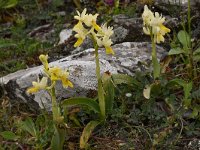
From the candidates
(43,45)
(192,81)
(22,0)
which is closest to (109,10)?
(43,45)

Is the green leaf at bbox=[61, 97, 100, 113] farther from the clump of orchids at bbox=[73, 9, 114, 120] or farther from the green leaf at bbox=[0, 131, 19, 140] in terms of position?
the green leaf at bbox=[0, 131, 19, 140]

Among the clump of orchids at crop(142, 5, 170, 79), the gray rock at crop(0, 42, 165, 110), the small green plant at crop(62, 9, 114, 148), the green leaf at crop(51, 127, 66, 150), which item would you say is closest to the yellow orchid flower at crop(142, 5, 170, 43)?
the clump of orchids at crop(142, 5, 170, 79)

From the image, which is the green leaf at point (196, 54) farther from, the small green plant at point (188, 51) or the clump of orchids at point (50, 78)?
the clump of orchids at point (50, 78)

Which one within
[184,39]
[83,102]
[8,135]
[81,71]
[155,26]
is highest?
[155,26]

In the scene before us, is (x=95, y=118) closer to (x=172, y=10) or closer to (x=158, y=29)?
(x=158, y=29)

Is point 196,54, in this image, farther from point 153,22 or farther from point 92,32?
point 92,32

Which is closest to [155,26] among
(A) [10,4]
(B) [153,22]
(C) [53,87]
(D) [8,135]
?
(B) [153,22]
